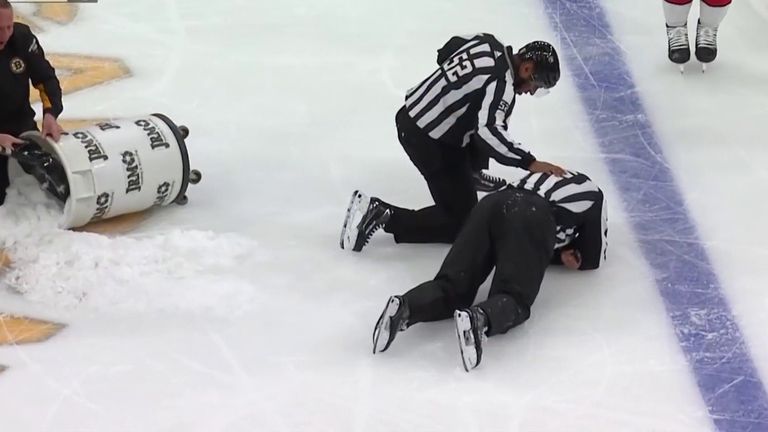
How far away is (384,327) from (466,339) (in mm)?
208

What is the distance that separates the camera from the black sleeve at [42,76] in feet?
10.6

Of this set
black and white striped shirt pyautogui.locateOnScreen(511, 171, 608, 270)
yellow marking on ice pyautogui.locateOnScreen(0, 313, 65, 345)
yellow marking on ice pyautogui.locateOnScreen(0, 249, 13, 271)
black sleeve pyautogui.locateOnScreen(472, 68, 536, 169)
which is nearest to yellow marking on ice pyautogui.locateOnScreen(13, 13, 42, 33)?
yellow marking on ice pyautogui.locateOnScreen(0, 249, 13, 271)

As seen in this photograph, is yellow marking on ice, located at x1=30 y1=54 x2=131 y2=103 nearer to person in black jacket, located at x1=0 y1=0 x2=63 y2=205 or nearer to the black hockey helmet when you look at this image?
person in black jacket, located at x1=0 y1=0 x2=63 y2=205

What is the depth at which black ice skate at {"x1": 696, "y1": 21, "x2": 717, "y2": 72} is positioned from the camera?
432 cm

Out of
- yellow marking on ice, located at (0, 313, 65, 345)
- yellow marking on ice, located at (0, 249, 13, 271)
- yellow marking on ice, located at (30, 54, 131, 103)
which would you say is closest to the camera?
yellow marking on ice, located at (0, 313, 65, 345)

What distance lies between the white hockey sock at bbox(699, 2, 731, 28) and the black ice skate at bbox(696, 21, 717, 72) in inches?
0.7

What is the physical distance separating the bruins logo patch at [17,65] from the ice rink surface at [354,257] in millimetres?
369

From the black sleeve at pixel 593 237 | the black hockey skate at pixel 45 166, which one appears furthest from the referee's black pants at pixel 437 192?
the black hockey skate at pixel 45 166

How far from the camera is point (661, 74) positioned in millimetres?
4383

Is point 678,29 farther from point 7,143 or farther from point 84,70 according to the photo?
point 7,143

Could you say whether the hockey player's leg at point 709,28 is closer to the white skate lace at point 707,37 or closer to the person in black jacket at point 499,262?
the white skate lace at point 707,37

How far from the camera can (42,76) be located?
3277 mm

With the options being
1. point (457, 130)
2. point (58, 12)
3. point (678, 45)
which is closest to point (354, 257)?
point (457, 130)

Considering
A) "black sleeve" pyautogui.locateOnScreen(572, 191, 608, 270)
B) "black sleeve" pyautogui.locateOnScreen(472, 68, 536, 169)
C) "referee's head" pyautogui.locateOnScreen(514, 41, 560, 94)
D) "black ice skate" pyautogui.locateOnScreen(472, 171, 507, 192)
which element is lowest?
"black ice skate" pyautogui.locateOnScreen(472, 171, 507, 192)
